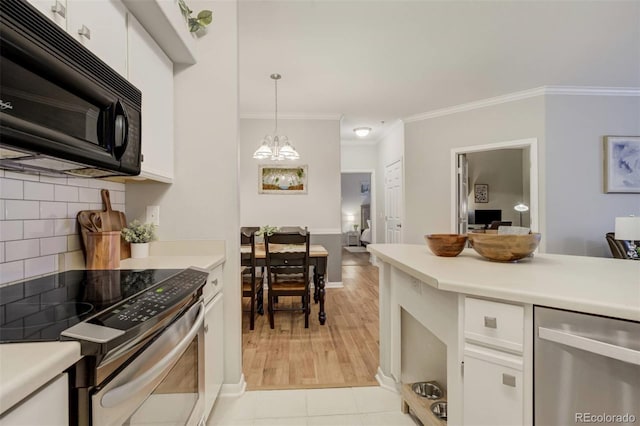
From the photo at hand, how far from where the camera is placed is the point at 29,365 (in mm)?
535

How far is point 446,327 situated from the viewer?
1179 mm

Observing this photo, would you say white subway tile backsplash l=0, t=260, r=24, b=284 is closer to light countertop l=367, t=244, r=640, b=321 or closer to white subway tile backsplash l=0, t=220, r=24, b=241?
white subway tile backsplash l=0, t=220, r=24, b=241

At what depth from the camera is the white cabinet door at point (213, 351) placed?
1469 mm

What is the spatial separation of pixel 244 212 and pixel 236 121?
296 cm

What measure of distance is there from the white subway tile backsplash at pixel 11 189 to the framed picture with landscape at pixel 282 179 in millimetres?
3620

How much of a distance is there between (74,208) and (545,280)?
77.5 inches

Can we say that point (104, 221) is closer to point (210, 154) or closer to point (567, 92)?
point (210, 154)

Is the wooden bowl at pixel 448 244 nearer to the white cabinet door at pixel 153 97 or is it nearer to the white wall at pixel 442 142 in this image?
the white cabinet door at pixel 153 97

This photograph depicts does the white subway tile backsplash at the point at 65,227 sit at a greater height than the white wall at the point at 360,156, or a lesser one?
lesser

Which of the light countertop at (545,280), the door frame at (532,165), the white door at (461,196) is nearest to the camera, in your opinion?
the light countertop at (545,280)

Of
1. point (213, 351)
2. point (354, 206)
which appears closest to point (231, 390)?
point (213, 351)

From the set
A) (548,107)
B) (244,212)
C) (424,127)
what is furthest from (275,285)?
(548,107)

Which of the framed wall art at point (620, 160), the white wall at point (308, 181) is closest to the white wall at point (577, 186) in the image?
the framed wall art at point (620, 160)

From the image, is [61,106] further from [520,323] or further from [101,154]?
[520,323]
